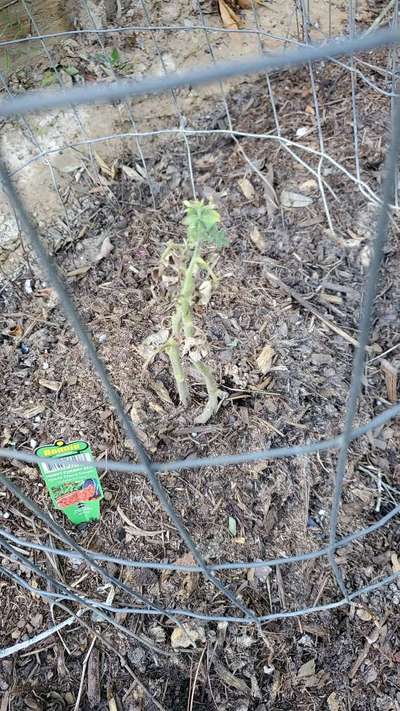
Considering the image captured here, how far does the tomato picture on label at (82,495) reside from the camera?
4.62 ft

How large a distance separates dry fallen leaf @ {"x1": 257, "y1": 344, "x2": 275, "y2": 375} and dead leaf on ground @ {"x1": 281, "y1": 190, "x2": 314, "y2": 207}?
0.53 metres

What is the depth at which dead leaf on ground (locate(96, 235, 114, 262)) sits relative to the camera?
192cm

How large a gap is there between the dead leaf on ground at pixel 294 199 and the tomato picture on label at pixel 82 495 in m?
A: 1.05

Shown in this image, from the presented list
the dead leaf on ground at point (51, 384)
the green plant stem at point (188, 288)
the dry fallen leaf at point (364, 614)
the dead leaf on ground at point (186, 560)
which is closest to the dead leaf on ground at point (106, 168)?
the dead leaf on ground at point (51, 384)

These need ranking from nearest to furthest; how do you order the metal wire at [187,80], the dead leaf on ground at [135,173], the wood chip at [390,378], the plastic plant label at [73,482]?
the metal wire at [187,80], the plastic plant label at [73,482], the wood chip at [390,378], the dead leaf on ground at [135,173]

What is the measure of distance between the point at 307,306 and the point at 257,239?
0.93 feet

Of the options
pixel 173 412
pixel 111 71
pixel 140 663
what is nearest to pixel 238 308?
pixel 173 412

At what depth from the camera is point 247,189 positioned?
2.00 meters

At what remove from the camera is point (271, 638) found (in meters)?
1.37

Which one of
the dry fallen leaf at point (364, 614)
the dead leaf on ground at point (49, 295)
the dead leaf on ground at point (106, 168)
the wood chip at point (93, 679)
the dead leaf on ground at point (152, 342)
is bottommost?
the dry fallen leaf at point (364, 614)

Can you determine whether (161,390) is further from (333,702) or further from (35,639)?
(333,702)

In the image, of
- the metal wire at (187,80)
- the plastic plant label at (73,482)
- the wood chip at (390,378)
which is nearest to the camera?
the metal wire at (187,80)

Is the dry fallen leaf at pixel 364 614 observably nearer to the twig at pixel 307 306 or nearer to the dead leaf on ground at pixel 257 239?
the twig at pixel 307 306

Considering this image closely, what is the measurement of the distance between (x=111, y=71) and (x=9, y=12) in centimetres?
57
